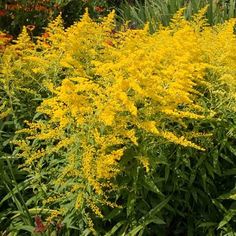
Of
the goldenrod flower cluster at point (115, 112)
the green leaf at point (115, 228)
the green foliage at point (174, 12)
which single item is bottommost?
the green foliage at point (174, 12)

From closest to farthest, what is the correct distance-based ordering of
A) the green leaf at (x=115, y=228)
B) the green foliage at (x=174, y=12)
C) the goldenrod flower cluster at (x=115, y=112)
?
the goldenrod flower cluster at (x=115, y=112), the green leaf at (x=115, y=228), the green foliage at (x=174, y=12)

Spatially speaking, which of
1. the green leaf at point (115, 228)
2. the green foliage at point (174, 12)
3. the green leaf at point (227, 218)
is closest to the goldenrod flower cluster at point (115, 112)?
the green leaf at point (115, 228)

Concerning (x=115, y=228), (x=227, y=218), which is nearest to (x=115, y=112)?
(x=115, y=228)

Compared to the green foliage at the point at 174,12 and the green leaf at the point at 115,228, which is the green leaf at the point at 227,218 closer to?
the green leaf at the point at 115,228

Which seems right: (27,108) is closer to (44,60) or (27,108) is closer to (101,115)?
(44,60)

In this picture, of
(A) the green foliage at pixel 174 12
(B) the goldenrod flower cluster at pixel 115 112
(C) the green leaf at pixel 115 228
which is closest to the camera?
(B) the goldenrod flower cluster at pixel 115 112

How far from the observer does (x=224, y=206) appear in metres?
3.41

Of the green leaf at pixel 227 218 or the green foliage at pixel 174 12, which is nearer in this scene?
the green leaf at pixel 227 218

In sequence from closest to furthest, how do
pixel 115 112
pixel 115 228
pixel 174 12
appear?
1. pixel 115 112
2. pixel 115 228
3. pixel 174 12

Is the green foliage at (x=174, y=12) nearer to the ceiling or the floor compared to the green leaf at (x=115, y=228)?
nearer to the floor

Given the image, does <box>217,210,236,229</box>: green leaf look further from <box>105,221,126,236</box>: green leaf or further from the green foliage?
the green foliage

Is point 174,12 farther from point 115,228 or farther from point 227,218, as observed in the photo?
point 115,228

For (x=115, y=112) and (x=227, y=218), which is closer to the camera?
(x=115, y=112)

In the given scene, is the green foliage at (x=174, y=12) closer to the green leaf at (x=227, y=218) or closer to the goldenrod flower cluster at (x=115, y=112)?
the goldenrod flower cluster at (x=115, y=112)
